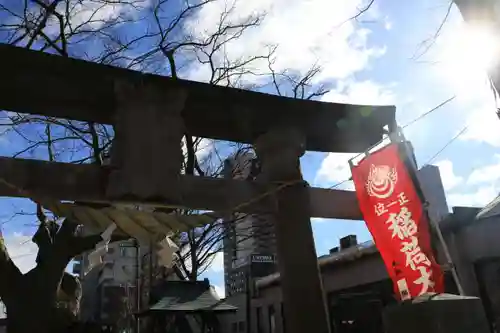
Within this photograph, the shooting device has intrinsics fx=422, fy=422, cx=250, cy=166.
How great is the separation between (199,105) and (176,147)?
2.46 feet

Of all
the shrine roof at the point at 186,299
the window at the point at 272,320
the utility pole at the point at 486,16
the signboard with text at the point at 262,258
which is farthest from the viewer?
the signboard with text at the point at 262,258

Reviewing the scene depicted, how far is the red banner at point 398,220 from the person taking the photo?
17.9 ft

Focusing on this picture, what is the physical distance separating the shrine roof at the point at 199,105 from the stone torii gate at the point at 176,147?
0.05ft

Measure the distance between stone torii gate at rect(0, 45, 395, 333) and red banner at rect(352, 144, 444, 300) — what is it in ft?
1.20

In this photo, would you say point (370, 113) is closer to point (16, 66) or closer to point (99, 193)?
point (99, 193)

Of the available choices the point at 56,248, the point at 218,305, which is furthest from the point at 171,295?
the point at 56,248

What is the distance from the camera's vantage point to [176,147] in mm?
5488

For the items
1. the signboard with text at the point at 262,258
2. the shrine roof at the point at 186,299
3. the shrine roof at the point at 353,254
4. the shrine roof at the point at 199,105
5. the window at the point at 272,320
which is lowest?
the window at the point at 272,320

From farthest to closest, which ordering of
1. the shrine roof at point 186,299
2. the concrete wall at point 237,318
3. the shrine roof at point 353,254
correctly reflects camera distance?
the concrete wall at point 237,318 < the shrine roof at point 186,299 < the shrine roof at point 353,254

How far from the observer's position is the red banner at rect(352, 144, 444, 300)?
5.45m

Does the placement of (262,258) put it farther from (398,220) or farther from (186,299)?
(398,220)

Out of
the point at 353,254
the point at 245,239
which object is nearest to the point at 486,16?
the point at 353,254

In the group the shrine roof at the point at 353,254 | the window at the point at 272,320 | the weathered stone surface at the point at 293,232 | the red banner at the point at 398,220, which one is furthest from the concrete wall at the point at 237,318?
the weathered stone surface at the point at 293,232

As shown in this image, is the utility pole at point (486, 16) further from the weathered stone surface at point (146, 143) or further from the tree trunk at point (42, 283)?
the tree trunk at point (42, 283)
